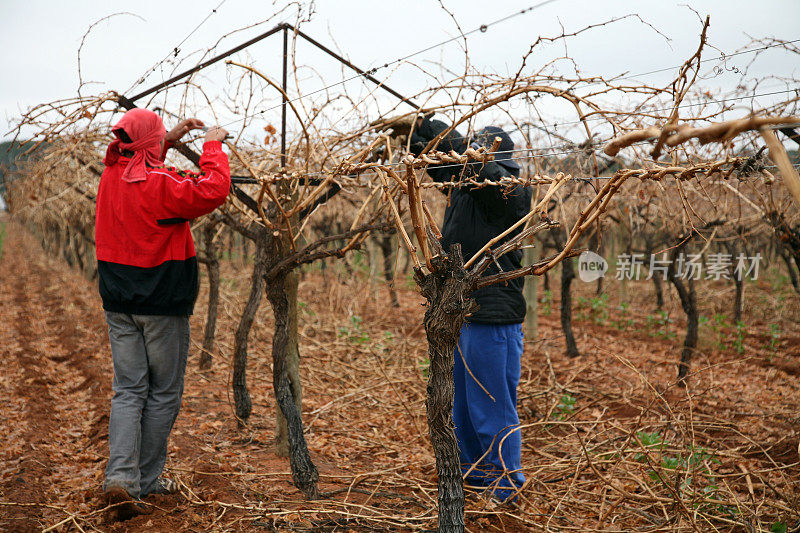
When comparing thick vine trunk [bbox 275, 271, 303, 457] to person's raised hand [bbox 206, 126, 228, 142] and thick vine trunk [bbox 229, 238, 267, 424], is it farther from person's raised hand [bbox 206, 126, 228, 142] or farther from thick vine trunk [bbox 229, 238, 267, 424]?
person's raised hand [bbox 206, 126, 228, 142]

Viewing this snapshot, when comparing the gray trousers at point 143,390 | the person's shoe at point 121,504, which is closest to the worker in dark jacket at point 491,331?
the gray trousers at point 143,390

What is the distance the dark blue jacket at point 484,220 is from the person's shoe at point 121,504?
1.77 m

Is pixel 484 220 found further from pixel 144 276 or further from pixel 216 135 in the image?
pixel 144 276

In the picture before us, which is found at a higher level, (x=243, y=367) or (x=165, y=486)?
(x=243, y=367)

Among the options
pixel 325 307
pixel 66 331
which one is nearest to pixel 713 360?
pixel 325 307

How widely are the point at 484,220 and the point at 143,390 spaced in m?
1.86

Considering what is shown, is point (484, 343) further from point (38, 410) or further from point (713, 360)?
point (713, 360)

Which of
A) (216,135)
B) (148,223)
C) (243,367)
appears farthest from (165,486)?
(216,135)

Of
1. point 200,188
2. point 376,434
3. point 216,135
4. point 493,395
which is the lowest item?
point 376,434

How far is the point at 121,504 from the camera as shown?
2457mm

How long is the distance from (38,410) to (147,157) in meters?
2.90

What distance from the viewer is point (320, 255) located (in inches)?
109

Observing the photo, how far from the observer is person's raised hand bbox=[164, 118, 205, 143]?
2783mm

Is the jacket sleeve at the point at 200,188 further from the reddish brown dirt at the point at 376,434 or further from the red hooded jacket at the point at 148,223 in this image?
the reddish brown dirt at the point at 376,434
